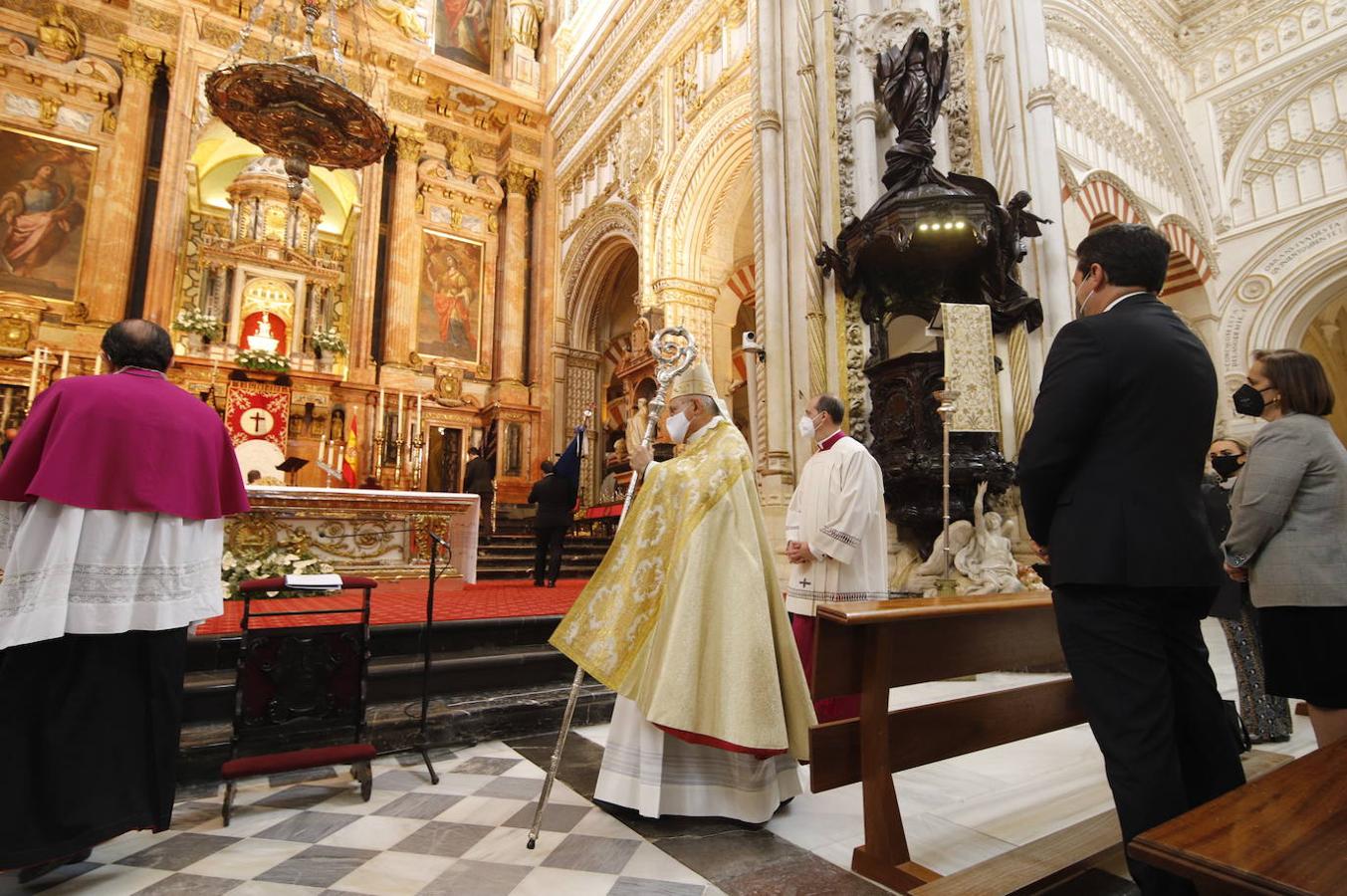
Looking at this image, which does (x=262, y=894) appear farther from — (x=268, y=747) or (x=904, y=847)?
(x=904, y=847)

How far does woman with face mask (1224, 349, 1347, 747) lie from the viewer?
6.86ft

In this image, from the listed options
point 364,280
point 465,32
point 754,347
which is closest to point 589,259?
point 364,280

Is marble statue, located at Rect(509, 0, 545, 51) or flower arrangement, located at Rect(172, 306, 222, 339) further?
marble statue, located at Rect(509, 0, 545, 51)

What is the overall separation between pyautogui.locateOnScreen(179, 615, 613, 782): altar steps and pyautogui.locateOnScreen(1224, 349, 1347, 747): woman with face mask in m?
2.89

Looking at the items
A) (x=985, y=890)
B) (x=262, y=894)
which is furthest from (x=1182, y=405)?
(x=262, y=894)

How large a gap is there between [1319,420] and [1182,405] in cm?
135

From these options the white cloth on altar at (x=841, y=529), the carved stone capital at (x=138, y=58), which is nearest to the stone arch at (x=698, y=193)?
the white cloth on altar at (x=841, y=529)

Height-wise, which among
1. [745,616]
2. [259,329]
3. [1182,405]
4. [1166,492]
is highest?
[259,329]

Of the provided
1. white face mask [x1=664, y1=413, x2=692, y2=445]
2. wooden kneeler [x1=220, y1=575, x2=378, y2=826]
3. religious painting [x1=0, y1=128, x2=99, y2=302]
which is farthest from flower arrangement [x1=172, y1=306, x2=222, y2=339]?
white face mask [x1=664, y1=413, x2=692, y2=445]

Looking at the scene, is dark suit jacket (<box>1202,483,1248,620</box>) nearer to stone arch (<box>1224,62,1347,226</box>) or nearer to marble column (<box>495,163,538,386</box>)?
stone arch (<box>1224,62,1347,226</box>)

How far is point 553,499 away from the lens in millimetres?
6793

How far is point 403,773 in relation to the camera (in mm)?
2918

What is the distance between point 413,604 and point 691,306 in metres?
6.52

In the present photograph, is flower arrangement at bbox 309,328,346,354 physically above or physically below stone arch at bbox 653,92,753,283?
below
